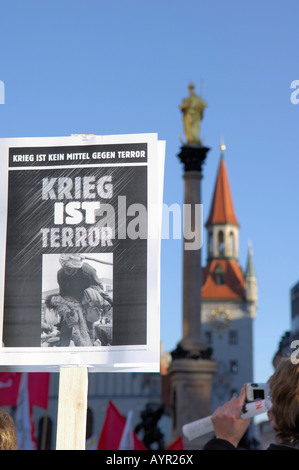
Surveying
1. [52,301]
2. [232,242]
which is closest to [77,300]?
[52,301]

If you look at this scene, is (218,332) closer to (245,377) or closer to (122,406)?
(245,377)

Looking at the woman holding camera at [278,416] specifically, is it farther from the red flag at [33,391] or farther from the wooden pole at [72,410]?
the red flag at [33,391]

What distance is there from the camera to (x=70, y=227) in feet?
10.0

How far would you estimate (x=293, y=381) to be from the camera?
2.10m

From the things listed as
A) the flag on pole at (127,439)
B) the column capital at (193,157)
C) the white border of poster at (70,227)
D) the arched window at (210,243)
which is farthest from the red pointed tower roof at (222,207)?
the white border of poster at (70,227)

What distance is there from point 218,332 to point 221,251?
1015cm

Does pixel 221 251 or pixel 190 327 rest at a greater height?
pixel 221 251

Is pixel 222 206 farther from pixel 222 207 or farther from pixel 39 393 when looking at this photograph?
pixel 39 393

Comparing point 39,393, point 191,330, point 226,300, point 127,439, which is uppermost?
point 226,300

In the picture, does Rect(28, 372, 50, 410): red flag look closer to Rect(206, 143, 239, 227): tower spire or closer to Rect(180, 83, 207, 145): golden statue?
Rect(180, 83, 207, 145): golden statue

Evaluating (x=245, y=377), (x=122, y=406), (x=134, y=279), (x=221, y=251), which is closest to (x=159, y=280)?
(x=134, y=279)

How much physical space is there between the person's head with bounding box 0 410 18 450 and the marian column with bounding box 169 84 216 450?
2283 centimetres

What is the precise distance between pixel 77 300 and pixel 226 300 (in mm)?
73331
